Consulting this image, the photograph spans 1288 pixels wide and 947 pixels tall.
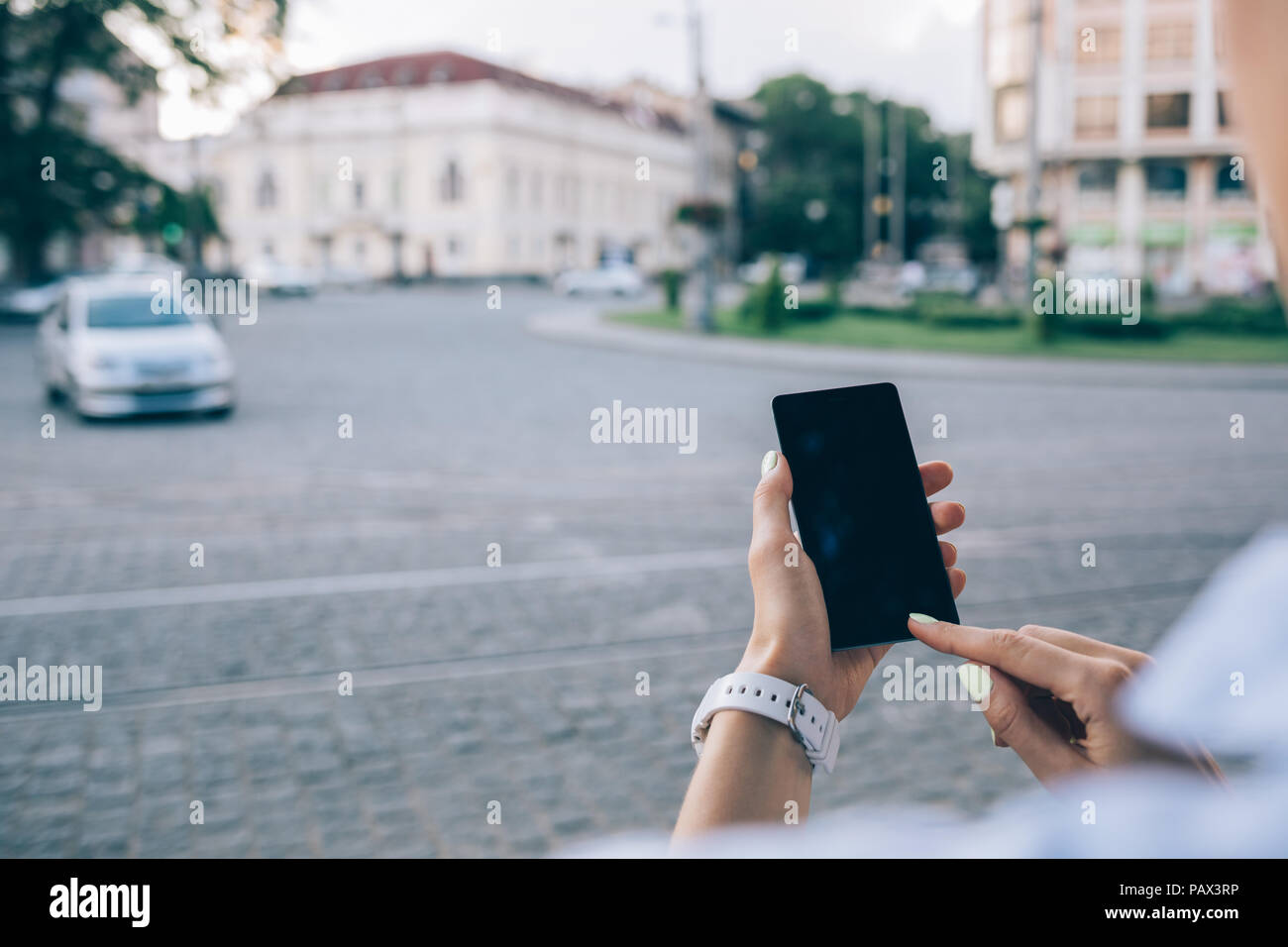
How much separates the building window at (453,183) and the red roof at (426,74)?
402 cm

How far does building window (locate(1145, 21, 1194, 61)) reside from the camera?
38.7 m

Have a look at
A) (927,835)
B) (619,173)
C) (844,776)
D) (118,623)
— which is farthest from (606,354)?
(619,173)

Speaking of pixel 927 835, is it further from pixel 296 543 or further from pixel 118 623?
pixel 296 543

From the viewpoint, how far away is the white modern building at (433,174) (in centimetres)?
6297

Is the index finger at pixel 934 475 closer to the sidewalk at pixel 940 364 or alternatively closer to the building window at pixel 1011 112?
the sidewalk at pixel 940 364

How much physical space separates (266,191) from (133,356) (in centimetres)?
5872

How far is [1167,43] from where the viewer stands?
43.2 metres

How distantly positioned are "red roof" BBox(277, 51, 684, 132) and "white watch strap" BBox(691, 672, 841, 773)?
62.9 m
